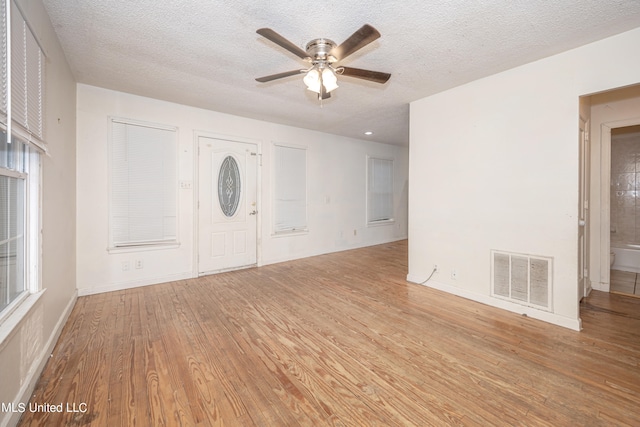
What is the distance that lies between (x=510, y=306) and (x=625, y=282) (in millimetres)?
2436

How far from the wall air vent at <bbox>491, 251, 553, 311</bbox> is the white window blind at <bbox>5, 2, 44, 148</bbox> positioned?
420 cm

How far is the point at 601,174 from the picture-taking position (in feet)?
11.1

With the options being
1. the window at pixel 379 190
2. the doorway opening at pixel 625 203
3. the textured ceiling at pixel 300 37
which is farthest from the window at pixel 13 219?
the doorway opening at pixel 625 203

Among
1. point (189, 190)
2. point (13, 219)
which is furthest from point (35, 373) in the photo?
point (189, 190)

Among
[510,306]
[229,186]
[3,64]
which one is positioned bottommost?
[510,306]

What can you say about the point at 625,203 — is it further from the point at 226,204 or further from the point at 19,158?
the point at 19,158

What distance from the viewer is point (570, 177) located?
8.16ft

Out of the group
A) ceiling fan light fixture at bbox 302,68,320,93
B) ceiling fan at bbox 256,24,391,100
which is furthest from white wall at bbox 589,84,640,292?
ceiling fan light fixture at bbox 302,68,320,93

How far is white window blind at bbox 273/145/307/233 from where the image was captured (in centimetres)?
506

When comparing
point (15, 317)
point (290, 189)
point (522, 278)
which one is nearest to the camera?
point (15, 317)

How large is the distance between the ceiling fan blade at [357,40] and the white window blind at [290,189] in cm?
314

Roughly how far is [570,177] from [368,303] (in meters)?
2.37

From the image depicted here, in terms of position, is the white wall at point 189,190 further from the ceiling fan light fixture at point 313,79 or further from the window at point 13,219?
the ceiling fan light fixture at point 313,79

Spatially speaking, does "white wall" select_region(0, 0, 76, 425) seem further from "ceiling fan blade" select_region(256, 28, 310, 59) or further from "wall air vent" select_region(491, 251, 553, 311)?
"wall air vent" select_region(491, 251, 553, 311)
